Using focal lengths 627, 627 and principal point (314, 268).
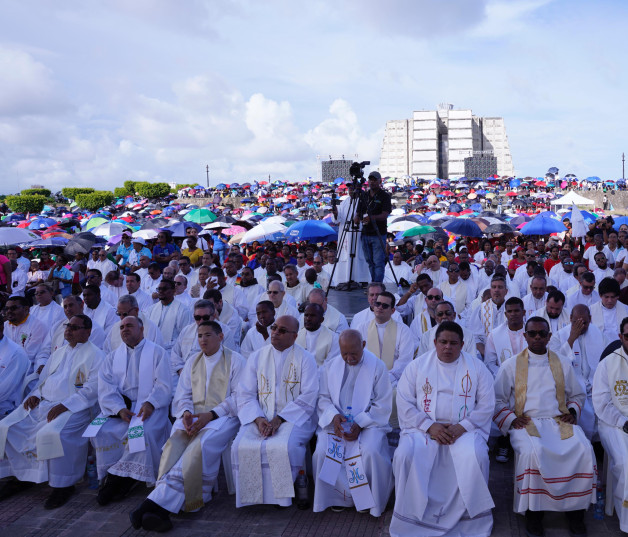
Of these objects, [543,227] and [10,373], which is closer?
[10,373]

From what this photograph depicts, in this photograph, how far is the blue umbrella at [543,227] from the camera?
567 inches

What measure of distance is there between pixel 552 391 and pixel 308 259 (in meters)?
8.16

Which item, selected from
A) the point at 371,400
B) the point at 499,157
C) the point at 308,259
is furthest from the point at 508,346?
the point at 499,157

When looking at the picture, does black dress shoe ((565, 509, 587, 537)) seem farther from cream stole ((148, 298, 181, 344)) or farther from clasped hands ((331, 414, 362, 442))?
cream stole ((148, 298, 181, 344))

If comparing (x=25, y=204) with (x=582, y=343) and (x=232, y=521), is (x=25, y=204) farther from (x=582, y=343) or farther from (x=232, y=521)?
(x=582, y=343)

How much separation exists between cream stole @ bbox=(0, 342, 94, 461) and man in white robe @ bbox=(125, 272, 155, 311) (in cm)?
281

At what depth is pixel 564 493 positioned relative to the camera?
475 centimetres

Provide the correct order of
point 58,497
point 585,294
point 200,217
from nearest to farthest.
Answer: point 58,497
point 585,294
point 200,217

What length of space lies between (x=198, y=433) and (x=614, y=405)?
3547mm

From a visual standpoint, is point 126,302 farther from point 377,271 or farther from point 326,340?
point 377,271

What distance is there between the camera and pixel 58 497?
5594 mm

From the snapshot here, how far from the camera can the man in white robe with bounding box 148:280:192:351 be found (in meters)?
8.66

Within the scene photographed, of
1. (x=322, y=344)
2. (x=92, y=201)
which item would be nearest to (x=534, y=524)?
(x=322, y=344)

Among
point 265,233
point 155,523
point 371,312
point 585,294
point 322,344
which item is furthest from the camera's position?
point 265,233
